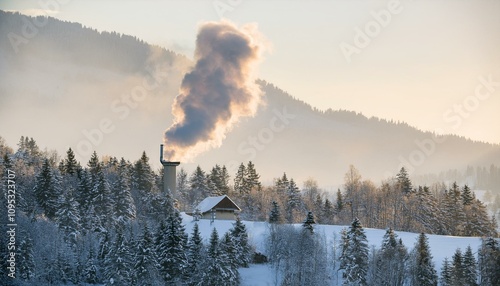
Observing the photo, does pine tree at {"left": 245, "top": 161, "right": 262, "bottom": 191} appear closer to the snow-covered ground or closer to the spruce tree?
the snow-covered ground

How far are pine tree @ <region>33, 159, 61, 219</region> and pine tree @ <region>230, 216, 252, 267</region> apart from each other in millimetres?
25563

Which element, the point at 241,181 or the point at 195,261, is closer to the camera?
the point at 195,261

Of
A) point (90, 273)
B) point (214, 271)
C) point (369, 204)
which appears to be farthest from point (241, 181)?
point (214, 271)

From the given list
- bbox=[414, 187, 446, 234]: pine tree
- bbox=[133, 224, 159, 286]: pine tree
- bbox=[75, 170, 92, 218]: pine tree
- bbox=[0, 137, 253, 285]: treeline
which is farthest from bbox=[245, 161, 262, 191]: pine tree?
bbox=[133, 224, 159, 286]: pine tree

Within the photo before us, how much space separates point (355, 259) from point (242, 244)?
1613 cm

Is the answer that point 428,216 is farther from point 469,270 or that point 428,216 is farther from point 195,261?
point 195,261

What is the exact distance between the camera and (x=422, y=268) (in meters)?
73.5

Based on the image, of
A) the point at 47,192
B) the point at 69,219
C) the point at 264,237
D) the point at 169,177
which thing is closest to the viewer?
the point at 69,219

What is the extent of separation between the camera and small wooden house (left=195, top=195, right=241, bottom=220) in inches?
3962

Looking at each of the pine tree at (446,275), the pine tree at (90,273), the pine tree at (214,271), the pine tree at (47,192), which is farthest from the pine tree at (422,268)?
the pine tree at (47,192)

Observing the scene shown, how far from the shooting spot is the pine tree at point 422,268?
239 ft

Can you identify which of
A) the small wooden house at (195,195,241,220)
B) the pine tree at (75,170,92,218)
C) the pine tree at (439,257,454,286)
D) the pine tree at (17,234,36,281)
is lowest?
the pine tree at (439,257,454,286)

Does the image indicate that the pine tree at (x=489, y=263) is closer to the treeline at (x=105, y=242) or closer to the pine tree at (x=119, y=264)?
the treeline at (x=105, y=242)

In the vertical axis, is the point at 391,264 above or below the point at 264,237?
below
